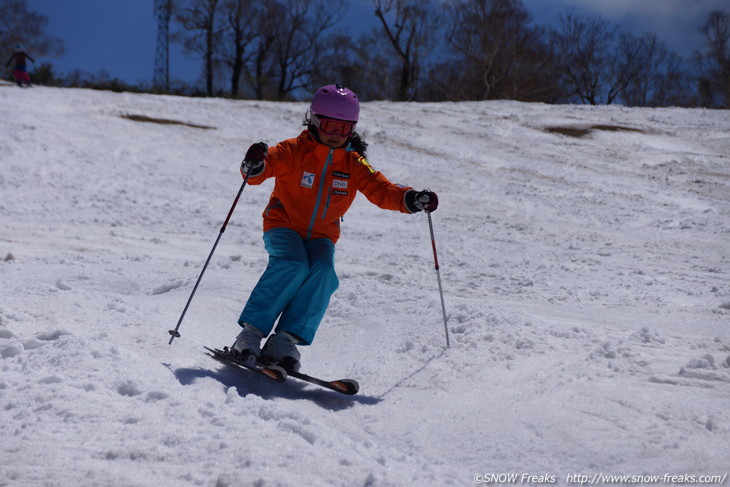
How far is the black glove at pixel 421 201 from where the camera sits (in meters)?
3.68

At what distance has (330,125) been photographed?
3.67 m

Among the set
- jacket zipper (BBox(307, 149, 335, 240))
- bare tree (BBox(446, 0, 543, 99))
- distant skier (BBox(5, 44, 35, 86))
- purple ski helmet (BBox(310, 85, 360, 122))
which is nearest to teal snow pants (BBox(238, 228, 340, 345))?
jacket zipper (BBox(307, 149, 335, 240))

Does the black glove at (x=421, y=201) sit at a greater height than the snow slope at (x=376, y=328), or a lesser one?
greater

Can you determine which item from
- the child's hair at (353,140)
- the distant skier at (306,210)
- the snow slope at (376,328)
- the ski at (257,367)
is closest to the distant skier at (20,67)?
the snow slope at (376,328)

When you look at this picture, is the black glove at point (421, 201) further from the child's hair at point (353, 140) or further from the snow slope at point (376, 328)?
the snow slope at point (376, 328)

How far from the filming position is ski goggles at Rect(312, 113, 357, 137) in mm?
3660

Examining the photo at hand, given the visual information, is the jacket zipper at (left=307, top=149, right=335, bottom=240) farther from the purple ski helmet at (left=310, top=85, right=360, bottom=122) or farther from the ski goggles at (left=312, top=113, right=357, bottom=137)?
the purple ski helmet at (left=310, top=85, right=360, bottom=122)

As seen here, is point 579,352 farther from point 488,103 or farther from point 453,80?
point 453,80

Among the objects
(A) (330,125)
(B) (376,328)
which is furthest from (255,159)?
(B) (376,328)

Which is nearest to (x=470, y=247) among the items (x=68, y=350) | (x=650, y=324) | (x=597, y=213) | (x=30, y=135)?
(x=597, y=213)

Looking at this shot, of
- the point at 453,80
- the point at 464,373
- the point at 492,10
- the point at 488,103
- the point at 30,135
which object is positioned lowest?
the point at 464,373

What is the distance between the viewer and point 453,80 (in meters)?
32.2

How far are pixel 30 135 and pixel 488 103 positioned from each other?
1336 cm

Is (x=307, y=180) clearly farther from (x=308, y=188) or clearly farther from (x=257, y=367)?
(x=257, y=367)
